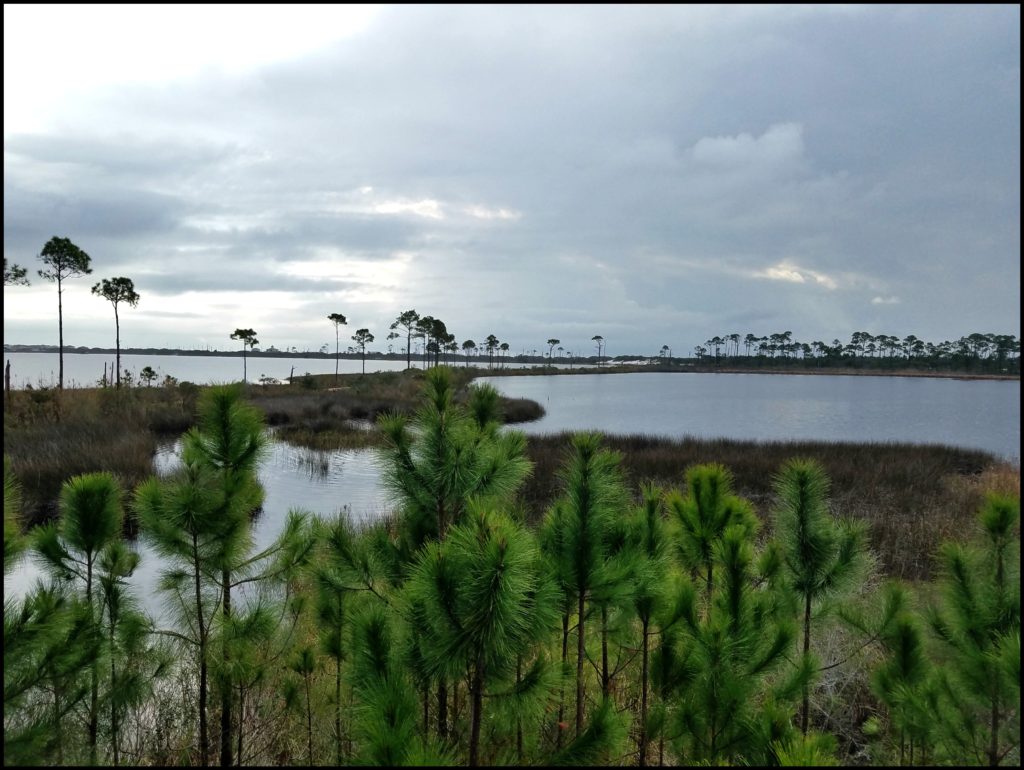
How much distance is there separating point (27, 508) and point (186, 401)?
50.8ft

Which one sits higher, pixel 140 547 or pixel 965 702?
pixel 965 702

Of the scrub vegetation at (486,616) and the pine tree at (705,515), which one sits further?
the pine tree at (705,515)

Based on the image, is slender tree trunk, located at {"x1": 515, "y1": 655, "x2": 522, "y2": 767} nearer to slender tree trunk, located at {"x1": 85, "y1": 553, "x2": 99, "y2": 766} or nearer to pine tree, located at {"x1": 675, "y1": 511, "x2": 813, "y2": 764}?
pine tree, located at {"x1": 675, "y1": 511, "x2": 813, "y2": 764}

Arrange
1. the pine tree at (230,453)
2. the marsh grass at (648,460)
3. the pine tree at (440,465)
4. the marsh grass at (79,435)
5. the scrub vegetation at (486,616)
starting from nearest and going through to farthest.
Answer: the scrub vegetation at (486,616) < the pine tree at (440,465) < the pine tree at (230,453) < the marsh grass at (648,460) < the marsh grass at (79,435)

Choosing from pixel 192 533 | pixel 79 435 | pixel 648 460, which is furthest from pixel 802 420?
pixel 192 533

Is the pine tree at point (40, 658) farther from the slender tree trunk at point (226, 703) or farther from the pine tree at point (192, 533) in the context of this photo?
the slender tree trunk at point (226, 703)

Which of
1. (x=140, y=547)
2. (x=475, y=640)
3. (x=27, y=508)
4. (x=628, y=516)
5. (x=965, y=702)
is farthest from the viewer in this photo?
(x=27, y=508)

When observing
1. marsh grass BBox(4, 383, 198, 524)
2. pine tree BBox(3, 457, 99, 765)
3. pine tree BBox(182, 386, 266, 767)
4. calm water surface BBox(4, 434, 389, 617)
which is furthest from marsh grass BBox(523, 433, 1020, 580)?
marsh grass BBox(4, 383, 198, 524)

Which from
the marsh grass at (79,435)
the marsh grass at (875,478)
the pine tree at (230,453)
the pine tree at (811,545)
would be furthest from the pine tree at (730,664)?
the marsh grass at (79,435)

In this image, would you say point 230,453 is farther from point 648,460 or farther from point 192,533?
point 648,460

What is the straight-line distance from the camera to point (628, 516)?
9.65 ft

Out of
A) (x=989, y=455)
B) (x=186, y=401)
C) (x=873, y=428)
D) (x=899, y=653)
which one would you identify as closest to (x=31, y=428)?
(x=186, y=401)

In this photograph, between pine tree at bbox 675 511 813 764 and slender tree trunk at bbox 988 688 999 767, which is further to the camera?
pine tree at bbox 675 511 813 764

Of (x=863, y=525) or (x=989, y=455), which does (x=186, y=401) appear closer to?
(x=863, y=525)
